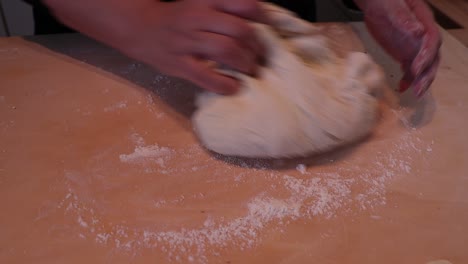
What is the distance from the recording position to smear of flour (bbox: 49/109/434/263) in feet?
1.77

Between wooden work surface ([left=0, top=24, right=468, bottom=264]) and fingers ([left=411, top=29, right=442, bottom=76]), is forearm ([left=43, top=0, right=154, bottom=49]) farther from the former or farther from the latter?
fingers ([left=411, top=29, right=442, bottom=76])

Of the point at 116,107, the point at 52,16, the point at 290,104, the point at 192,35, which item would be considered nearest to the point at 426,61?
the point at 290,104

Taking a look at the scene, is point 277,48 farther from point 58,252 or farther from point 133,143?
point 58,252

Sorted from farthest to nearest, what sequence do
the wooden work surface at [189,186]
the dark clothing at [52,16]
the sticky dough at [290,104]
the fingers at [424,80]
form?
the dark clothing at [52,16] < the fingers at [424,80] < the sticky dough at [290,104] < the wooden work surface at [189,186]

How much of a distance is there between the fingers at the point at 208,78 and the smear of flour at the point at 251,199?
0.09 m

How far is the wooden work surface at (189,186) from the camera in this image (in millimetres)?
533

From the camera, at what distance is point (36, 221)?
0.56m

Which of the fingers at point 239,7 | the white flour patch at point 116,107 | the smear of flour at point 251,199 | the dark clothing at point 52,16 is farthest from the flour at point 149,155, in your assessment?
the dark clothing at point 52,16

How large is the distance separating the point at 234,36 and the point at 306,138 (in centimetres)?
18

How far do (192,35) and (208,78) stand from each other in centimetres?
7

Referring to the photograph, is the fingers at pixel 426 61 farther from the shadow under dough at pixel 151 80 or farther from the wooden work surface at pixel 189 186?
the shadow under dough at pixel 151 80

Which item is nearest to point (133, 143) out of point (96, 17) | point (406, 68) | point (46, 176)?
point (46, 176)

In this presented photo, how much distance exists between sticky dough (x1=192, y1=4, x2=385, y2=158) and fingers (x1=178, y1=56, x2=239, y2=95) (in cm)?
1

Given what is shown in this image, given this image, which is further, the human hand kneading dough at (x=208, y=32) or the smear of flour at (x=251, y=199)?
the human hand kneading dough at (x=208, y=32)
